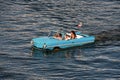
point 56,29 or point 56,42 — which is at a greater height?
point 56,29

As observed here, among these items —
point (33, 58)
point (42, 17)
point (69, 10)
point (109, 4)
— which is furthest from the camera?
point (109, 4)

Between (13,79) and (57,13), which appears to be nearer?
(13,79)

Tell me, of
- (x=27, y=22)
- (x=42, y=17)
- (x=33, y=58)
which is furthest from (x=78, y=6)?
(x=33, y=58)

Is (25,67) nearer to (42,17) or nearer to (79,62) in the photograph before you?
(79,62)

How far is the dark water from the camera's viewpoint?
39.3m

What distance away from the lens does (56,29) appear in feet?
186

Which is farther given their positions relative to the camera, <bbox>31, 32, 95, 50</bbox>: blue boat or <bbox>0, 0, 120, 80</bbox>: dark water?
<bbox>31, 32, 95, 50</bbox>: blue boat

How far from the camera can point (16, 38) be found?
169 ft

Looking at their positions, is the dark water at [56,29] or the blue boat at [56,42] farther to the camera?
the blue boat at [56,42]

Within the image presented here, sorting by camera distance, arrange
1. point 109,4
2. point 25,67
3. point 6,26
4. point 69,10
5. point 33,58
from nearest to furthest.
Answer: point 25,67
point 33,58
point 6,26
point 69,10
point 109,4

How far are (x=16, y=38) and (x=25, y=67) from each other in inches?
466

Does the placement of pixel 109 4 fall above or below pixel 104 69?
above

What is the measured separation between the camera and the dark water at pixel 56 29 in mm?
39312

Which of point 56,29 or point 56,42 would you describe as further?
point 56,29
